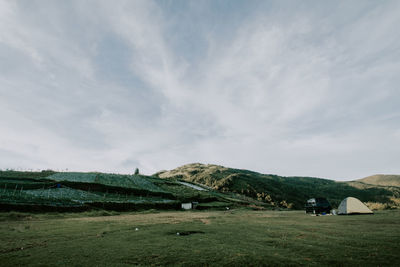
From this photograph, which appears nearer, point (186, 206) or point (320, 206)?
point (320, 206)

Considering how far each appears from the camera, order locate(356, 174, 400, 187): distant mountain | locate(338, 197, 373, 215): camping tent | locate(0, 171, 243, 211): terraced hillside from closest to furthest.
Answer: locate(338, 197, 373, 215): camping tent → locate(0, 171, 243, 211): terraced hillside → locate(356, 174, 400, 187): distant mountain

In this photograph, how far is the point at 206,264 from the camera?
7.53 m

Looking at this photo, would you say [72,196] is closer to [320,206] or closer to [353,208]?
[320,206]

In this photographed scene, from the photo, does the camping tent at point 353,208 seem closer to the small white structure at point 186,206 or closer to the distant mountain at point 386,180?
the small white structure at point 186,206

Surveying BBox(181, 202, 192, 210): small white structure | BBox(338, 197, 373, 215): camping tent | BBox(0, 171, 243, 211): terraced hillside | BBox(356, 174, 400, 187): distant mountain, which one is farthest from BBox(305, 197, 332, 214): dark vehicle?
BBox(356, 174, 400, 187): distant mountain

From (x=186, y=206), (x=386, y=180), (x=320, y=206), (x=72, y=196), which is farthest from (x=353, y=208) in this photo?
Answer: (x=386, y=180)

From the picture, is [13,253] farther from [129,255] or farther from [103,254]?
[129,255]

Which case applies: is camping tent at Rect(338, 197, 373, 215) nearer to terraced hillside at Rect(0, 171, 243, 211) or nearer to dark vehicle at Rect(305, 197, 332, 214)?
dark vehicle at Rect(305, 197, 332, 214)

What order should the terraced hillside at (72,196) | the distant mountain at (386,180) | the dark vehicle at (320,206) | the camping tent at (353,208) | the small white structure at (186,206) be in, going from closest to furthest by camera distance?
the camping tent at (353,208)
the dark vehicle at (320,206)
the terraced hillside at (72,196)
the small white structure at (186,206)
the distant mountain at (386,180)

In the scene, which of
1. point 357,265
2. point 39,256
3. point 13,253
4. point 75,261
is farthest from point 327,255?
point 13,253

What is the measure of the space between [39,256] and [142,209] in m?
37.4

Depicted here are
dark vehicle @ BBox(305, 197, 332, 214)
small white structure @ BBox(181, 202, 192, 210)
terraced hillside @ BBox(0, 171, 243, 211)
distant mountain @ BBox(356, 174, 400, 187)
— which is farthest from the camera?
distant mountain @ BBox(356, 174, 400, 187)

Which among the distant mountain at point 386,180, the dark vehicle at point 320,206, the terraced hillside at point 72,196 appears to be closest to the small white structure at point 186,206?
the terraced hillside at point 72,196

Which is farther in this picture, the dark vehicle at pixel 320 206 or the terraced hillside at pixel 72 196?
the terraced hillside at pixel 72 196
